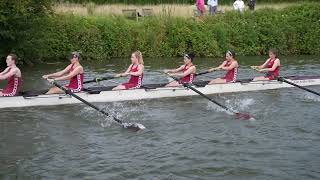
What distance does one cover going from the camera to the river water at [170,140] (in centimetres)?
1064

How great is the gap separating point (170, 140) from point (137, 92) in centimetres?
375

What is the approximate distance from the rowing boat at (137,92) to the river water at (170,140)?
0.70 ft

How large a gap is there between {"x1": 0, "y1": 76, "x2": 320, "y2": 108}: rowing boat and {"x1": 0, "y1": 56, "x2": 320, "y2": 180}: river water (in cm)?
21

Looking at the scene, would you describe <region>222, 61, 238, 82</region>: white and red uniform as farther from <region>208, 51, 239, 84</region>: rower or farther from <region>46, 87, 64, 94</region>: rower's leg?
<region>46, 87, 64, 94</region>: rower's leg

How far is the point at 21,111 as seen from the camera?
1478 centimetres

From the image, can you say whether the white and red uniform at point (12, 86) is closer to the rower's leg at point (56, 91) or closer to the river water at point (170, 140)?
the river water at point (170, 140)

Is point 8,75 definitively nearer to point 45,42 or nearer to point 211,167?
point 211,167

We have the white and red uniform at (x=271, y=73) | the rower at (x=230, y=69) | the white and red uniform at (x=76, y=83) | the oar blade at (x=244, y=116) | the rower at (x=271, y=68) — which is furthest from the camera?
the white and red uniform at (x=271, y=73)

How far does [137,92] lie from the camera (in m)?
16.1

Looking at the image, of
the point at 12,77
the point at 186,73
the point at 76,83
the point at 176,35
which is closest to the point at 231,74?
the point at 186,73

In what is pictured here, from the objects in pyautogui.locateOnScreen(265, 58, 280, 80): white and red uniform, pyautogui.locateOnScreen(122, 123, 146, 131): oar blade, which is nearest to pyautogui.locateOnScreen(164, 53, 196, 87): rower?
pyautogui.locateOnScreen(265, 58, 280, 80): white and red uniform

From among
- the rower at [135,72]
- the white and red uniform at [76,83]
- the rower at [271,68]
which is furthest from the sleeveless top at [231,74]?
the white and red uniform at [76,83]

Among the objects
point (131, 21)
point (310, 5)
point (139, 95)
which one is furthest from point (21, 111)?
point (310, 5)

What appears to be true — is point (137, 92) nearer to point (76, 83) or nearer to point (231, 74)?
point (76, 83)
